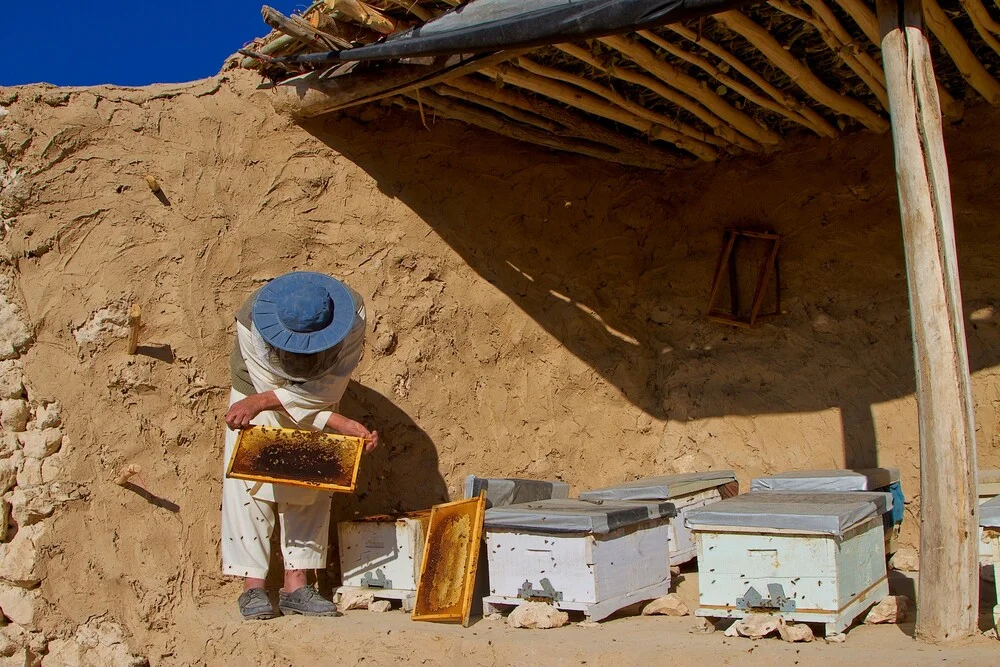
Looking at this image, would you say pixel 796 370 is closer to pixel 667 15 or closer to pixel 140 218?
pixel 667 15

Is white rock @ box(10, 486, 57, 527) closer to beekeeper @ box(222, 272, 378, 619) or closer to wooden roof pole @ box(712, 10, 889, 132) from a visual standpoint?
beekeeper @ box(222, 272, 378, 619)

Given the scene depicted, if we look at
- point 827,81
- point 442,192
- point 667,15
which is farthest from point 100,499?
point 827,81

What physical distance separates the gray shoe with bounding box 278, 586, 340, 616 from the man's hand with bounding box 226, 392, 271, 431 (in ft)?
3.06

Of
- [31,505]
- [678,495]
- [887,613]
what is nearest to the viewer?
[887,613]

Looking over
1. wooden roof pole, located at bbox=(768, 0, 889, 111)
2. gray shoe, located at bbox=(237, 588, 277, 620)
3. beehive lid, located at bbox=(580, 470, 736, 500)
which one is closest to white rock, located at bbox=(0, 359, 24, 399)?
gray shoe, located at bbox=(237, 588, 277, 620)

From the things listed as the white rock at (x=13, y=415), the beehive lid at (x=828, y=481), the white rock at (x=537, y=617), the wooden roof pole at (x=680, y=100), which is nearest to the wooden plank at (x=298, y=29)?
the wooden roof pole at (x=680, y=100)

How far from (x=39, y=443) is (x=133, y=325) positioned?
761 mm

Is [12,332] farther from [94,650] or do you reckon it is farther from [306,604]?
[306,604]

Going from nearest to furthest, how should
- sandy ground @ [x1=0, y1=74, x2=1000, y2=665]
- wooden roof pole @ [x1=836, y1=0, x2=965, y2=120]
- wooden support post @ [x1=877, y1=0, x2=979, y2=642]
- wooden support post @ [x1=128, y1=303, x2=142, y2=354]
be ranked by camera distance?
wooden support post @ [x1=877, y1=0, x2=979, y2=642] < wooden roof pole @ [x1=836, y1=0, x2=965, y2=120] < sandy ground @ [x1=0, y1=74, x2=1000, y2=665] < wooden support post @ [x1=128, y1=303, x2=142, y2=354]

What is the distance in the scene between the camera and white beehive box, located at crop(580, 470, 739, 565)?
5113 mm

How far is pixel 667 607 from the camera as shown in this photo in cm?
467

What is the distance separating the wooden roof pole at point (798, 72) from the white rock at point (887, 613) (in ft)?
9.30

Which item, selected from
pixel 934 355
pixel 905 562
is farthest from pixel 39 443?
pixel 905 562

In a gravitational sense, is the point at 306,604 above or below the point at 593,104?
below
